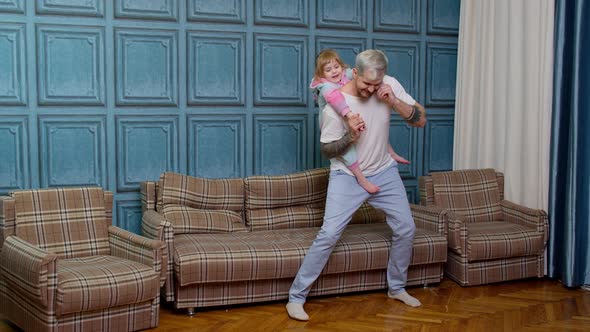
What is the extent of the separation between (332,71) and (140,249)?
5.13ft

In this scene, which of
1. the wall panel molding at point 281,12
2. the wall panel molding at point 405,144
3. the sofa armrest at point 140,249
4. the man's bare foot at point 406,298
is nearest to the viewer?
the sofa armrest at point 140,249

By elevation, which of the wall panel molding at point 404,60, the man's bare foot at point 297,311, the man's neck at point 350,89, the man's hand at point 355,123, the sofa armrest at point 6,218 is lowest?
the man's bare foot at point 297,311

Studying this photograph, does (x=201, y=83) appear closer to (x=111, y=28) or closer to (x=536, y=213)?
(x=111, y=28)

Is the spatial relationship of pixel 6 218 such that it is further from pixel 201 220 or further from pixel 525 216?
pixel 525 216

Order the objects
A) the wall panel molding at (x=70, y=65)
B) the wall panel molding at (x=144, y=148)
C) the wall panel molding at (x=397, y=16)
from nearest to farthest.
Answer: the wall panel molding at (x=70, y=65) < the wall panel molding at (x=144, y=148) < the wall panel molding at (x=397, y=16)

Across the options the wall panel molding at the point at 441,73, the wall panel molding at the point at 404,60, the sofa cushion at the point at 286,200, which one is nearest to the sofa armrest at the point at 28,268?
the sofa cushion at the point at 286,200

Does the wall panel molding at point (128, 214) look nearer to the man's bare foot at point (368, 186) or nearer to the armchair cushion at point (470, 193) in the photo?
the man's bare foot at point (368, 186)

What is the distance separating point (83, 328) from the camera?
3617 millimetres

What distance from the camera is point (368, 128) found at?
4.07 m

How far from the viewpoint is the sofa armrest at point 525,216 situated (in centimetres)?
486

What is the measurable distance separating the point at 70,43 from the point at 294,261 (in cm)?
200

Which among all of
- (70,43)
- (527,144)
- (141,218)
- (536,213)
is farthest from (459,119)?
(70,43)

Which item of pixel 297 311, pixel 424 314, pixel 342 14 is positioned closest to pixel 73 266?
pixel 297 311

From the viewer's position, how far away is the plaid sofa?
4059 millimetres
